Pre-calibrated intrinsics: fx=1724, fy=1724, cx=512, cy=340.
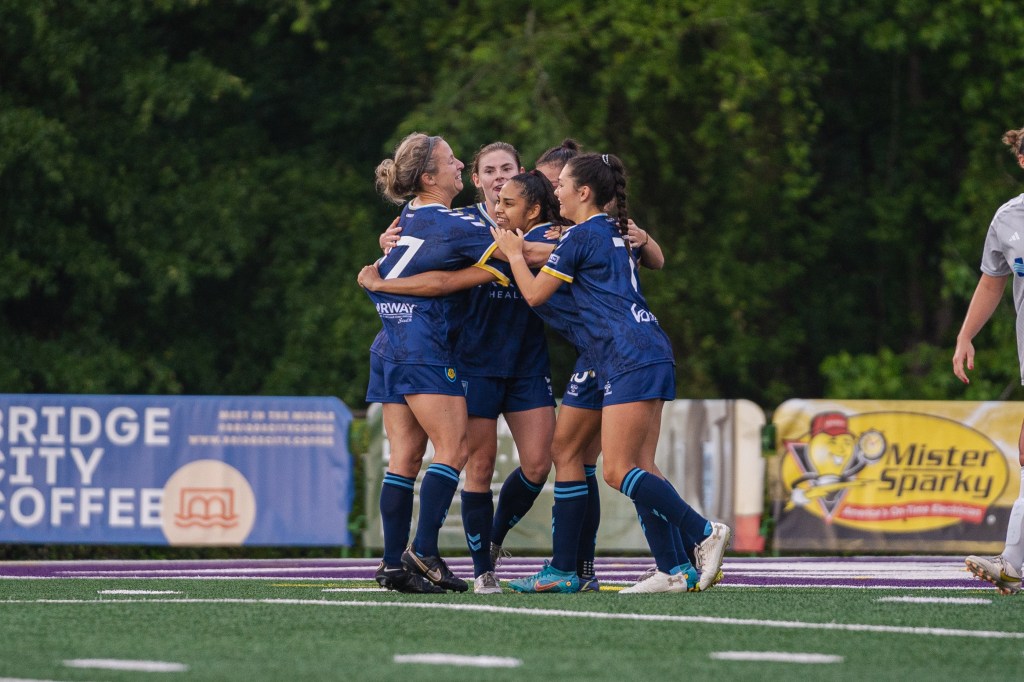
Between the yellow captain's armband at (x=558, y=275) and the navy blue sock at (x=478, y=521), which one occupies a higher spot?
the yellow captain's armband at (x=558, y=275)

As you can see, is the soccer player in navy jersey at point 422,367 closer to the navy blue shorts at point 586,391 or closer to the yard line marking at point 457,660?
the navy blue shorts at point 586,391

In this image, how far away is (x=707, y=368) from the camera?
2094 cm

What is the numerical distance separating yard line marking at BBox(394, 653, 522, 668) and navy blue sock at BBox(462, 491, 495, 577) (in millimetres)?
2338

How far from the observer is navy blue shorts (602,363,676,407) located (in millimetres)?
6832

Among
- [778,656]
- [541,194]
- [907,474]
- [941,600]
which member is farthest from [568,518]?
[907,474]

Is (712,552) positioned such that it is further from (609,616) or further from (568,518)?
(609,616)

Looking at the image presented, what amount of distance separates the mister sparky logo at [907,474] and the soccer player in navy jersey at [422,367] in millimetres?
6648

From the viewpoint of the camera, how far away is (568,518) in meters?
7.11

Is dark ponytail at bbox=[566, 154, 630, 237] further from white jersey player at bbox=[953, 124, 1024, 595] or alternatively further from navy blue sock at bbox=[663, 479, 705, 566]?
white jersey player at bbox=[953, 124, 1024, 595]

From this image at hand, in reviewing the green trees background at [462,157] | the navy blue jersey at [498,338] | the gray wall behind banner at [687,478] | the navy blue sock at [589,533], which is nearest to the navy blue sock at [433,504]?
the navy blue jersey at [498,338]

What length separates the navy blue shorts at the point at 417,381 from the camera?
23.0 ft

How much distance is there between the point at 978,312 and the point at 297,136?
587 inches

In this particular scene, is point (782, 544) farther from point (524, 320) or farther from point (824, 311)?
point (824, 311)

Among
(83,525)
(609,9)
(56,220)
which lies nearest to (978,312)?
(83,525)
